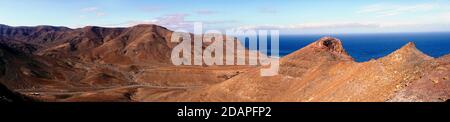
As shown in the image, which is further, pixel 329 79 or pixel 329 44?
pixel 329 44

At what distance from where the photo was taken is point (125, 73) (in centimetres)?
13325

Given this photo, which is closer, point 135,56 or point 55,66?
point 55,66

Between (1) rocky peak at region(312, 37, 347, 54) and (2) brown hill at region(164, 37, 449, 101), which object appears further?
(1) rocky peak at region(312, 37, 347, 54)

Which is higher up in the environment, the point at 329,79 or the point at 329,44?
the point at 329,44

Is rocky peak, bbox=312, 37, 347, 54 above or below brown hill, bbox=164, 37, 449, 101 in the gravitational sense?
above

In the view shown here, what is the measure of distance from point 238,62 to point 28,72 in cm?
7469

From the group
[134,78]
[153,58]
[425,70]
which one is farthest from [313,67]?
[153,58]

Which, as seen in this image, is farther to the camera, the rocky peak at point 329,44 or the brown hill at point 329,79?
the rocky peak at point 329,44

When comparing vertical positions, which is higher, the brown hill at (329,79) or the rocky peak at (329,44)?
the rocky peak at (329,44)
